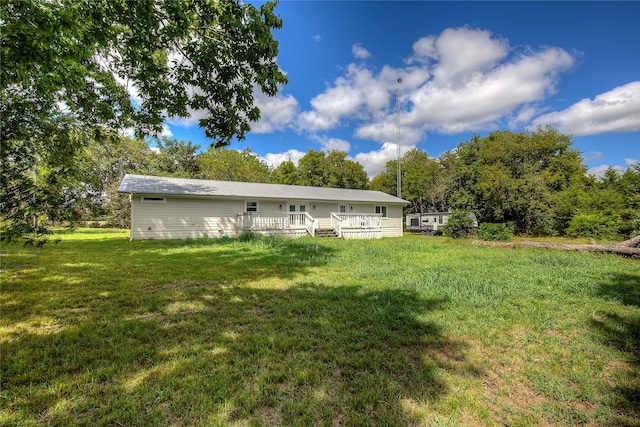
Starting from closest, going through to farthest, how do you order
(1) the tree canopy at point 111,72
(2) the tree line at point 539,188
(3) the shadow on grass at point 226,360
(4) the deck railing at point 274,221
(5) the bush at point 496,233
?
(3) the shadow on grass at point 226,360 → (1) the tree canopy at point 111,72 → (4) the deck railing at point 274,221 → (5) the bush at point 496,233 → (2) the tree line at point 539,188

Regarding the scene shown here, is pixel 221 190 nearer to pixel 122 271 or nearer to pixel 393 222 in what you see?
pixel 122 271

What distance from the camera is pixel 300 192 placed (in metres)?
18.5

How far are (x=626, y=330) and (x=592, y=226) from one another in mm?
20054

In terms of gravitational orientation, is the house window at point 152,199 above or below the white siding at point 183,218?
above

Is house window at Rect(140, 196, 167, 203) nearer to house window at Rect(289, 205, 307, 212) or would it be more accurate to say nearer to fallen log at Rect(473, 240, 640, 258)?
house window at Rect(289, 205, 307, 212)

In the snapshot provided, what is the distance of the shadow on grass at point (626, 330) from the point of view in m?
2.01

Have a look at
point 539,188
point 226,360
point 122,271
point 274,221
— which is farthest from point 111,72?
point 539,188

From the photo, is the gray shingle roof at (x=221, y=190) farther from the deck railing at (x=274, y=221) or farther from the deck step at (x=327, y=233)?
the deck step at (x=327, y=233)

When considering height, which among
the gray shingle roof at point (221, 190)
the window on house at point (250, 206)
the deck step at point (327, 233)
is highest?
the gray shingle roof at point (221, 190)

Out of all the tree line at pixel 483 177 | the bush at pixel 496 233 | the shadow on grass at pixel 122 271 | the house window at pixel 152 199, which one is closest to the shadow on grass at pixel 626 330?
the shadow on grass at pixel 122 271

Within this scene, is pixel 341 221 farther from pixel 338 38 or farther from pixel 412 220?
pixel 412 220

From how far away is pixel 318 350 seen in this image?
106 inches

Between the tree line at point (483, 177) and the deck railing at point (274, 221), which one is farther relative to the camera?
the tree line at point (483, 177)

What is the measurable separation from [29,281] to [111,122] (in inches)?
142
